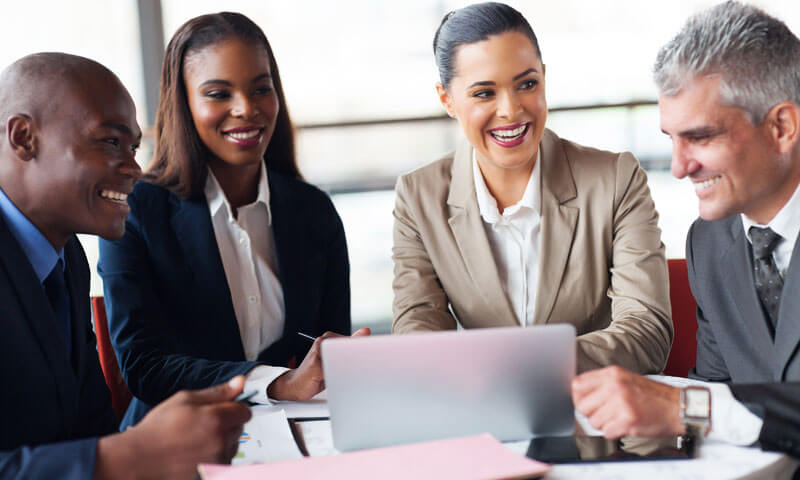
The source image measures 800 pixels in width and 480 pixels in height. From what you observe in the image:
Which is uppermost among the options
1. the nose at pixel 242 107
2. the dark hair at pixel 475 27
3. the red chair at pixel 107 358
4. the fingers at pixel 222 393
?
the dark hair at pixel 475 27

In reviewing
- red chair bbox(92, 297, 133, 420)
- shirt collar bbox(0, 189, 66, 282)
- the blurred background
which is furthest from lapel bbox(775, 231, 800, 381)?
the blurred background

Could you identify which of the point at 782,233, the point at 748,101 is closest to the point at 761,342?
the point at 782,233

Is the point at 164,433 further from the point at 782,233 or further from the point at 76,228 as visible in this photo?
the point at 782,233

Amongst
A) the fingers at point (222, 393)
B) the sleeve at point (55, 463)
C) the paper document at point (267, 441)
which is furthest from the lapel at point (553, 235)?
the sleeve at point (55, 463)

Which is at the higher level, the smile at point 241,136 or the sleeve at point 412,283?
the smile at point 241,136

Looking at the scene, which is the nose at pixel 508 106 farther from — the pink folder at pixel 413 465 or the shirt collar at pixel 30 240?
the shirt collar at pixel 30 240

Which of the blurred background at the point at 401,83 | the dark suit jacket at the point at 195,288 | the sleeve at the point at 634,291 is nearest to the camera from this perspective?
the sleeve at the point at 634,291

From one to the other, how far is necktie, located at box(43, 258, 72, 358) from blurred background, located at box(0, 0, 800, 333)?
333cm

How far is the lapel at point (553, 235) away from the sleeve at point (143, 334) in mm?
839

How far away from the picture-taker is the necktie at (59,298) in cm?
166

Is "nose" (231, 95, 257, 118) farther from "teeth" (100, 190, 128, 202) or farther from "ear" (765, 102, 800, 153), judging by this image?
"ear" (765, 102, 800, 153)

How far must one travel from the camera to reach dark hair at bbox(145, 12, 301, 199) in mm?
2141

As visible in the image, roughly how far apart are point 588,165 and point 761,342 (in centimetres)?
75

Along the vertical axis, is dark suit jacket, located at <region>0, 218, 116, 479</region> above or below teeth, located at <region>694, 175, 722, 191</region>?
below
